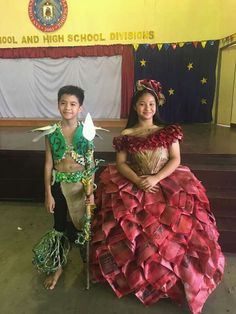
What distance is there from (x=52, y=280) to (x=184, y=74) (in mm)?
5161

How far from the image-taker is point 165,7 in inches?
228

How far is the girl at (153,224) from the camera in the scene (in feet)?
4.95

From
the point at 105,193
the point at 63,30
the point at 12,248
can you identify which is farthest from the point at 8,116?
the point at 105,193

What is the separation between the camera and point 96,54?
605 centimetres

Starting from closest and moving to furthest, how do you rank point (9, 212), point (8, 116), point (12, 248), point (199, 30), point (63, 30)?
point (12, 248), point (9, 212), point (199, 30), point (63, 30), point (8, 116)

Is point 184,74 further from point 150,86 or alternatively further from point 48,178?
point 48,178

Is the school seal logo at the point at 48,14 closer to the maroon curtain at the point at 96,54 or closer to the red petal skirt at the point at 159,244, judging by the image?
the maroon curtain at the point at 96,54

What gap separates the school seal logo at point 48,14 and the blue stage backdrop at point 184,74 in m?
1.88

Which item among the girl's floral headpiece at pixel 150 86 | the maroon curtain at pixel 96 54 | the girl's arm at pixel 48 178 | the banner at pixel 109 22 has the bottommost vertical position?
the girl's arm at pixel 48 178

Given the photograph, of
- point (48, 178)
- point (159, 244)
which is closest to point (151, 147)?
point (159, 244)

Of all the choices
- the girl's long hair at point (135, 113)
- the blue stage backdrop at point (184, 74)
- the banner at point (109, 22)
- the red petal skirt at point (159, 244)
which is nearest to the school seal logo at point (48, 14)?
the banner at point (109, 22)

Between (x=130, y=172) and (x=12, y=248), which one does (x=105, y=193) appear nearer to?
(x=130, y=172)

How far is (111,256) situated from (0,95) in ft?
19.6

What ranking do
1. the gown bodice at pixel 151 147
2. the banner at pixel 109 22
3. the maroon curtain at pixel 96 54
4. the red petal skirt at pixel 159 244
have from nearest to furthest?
the red petal skirt at pixel 159 244, the gown bodice at pixel 151 147, the banner at pixel 109 22, the maroon curtain at pixel 96 54
